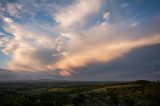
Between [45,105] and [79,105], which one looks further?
[79,105]

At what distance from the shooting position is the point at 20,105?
7981 centimetres

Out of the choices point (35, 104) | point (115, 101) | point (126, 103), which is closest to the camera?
point (35, 104)

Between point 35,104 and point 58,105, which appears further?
point 58,105

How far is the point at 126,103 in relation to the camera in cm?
11850

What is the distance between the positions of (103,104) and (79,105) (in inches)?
540

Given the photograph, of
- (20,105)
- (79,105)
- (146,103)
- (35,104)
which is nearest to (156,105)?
(146,103)

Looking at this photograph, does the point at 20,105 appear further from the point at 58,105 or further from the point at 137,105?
the point at 137,105

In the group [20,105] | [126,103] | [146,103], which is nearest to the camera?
[20,105]

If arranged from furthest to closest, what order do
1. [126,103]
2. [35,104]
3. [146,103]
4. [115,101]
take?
[115,101]
[126,103]
[146,103]
[35,104]

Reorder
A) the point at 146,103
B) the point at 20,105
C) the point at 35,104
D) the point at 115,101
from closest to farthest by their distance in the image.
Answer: the point at 20,105 → the point at 35,104 → the point at 146,103 → the point at 115,101

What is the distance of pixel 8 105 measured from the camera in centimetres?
8069

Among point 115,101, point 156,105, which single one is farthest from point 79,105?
point 156,105

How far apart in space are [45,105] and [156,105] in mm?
50461

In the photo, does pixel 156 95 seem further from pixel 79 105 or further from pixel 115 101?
pixel 79 105
